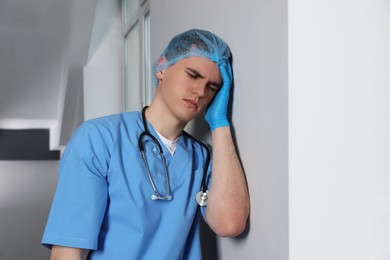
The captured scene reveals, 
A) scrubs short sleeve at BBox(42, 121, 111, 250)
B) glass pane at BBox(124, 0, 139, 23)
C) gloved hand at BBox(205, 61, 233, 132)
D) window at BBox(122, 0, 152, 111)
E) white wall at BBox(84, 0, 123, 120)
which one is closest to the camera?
scrubs short sleeve at BBox(42, 121, 111, 250)

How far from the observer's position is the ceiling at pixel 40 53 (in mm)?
3041

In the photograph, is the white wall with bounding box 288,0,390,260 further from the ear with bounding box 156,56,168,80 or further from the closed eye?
the ear with bounding box 156,56,168,80

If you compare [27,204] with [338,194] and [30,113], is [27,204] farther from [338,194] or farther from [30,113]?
[338,194]

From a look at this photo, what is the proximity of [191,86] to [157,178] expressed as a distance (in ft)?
0.79

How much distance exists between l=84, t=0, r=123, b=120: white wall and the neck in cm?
228

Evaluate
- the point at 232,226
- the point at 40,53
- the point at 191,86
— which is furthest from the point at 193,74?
the point at 40,53

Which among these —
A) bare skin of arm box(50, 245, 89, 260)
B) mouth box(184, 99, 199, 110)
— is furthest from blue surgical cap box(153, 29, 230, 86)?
bare skin of arm box(50, 245, 89, 260)

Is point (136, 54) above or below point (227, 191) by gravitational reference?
above

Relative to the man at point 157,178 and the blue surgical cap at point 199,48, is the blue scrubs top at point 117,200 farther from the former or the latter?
the blue surgical cap at point 199,48

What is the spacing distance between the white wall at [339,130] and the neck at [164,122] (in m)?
0.39

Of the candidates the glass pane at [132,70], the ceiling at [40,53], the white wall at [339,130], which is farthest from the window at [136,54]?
the white wall at [339,130]

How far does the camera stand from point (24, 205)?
401 cm

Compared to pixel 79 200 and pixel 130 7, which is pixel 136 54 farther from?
pixel 79 200

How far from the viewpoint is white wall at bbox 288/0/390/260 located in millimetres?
857
